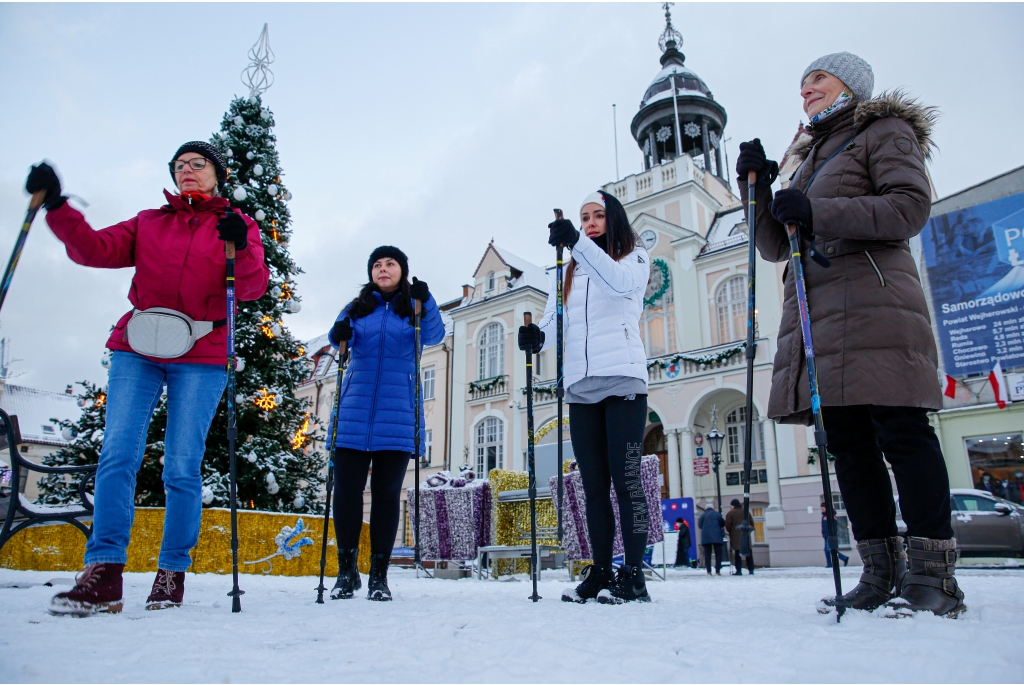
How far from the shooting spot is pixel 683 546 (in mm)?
16156

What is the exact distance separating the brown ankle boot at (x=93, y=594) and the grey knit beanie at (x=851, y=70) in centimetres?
381

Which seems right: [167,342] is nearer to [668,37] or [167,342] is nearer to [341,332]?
[341,332]

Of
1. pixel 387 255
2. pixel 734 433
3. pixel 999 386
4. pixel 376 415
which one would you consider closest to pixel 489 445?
pixel 734 433

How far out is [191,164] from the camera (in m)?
3.34

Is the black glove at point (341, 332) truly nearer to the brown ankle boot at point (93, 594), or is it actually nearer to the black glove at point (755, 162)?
the brown ankle boot at point (93, 594)

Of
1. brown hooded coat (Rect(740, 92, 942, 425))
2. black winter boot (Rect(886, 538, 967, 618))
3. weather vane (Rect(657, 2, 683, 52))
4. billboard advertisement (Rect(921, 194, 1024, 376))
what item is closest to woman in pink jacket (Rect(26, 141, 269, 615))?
brown hooded coat (Rect(740, 92, 942, 425))

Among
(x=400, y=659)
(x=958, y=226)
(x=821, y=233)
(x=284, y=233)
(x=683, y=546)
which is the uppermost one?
(x=958, y=226)

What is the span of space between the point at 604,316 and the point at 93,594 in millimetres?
2677

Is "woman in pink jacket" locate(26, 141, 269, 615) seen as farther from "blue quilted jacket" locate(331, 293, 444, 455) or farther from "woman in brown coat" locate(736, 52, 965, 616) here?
"woman in brown coat" locate(736, 52, 965, 616)

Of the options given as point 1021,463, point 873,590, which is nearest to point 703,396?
point 1021,463

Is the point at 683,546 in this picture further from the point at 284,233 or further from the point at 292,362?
the point at 284,233

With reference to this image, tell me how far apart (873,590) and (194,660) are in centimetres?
242

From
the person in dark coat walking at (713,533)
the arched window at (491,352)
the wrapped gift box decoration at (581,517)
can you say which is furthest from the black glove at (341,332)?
the arched window at (491,352)

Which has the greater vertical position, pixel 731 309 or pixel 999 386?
pixel 731 309
